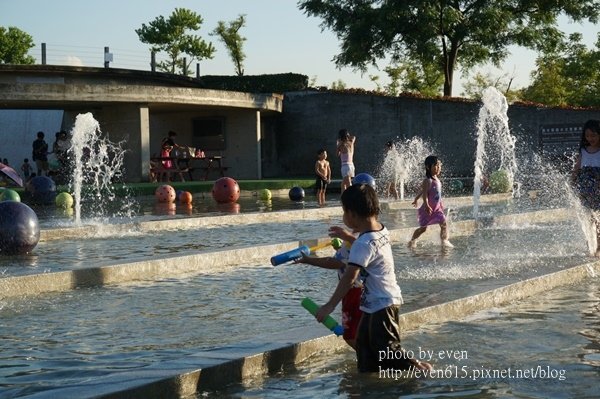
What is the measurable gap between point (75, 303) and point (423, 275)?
3.69 m

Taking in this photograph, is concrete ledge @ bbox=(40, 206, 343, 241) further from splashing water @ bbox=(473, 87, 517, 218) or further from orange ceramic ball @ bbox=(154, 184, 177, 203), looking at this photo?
splashing water @ bbox=(473, 87, 517, 218)

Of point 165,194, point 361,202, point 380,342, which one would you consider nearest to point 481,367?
point 380,342

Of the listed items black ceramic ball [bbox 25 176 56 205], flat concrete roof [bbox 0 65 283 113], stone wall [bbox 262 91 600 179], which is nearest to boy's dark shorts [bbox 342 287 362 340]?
black ceramic ball [bbox 25 176 56 205]

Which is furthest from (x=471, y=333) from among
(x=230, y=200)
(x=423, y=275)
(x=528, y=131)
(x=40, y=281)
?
(x=528, y=131)

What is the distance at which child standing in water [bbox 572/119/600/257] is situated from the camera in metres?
10.6

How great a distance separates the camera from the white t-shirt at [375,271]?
5203 mm

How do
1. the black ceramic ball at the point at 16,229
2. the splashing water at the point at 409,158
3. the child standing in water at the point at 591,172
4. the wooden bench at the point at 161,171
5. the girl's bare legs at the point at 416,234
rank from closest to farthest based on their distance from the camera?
the child standing in water at the point at 591,172 < the black ceramic ball at the point at 16,229 < the girl's bare legs at the point at 416,234 < the wooden bench at the point at 161,171 < the splashing water at the point at 409,158

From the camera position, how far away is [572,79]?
56625mm

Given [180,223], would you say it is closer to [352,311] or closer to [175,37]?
[352,311]

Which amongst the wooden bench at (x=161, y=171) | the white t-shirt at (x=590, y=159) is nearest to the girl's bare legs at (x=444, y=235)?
the white t-shirt at (x=590, y=159)

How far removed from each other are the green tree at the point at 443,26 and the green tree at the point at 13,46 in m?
38.8

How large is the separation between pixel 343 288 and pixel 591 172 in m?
6.47

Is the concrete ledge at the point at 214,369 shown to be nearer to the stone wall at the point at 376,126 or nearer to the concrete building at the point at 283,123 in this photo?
the concrete building at the point at 283,123

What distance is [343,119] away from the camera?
35344 millimetres
